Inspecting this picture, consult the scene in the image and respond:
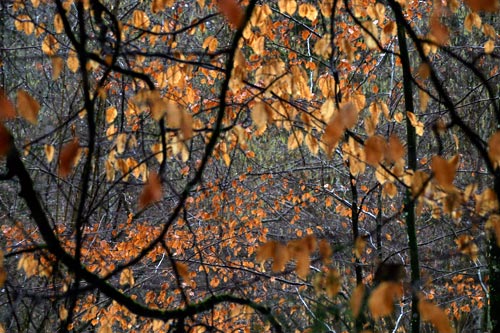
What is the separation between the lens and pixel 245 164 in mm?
7355

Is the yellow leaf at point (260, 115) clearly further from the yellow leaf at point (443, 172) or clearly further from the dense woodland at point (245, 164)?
the yellow leaf at point (443, 172)

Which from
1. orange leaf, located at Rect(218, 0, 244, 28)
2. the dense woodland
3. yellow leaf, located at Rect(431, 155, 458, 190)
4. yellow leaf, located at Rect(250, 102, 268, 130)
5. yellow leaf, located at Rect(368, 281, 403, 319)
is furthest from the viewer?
yellow leaf, located at Rect(250, 102, 268, 130)

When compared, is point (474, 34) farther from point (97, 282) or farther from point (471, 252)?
point (97, 282)

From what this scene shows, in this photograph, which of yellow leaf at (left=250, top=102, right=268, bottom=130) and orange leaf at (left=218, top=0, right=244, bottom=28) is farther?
yellow leaf at (left=250, top=102, right=268, bottom=130)

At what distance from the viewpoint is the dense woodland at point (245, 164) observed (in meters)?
2.05

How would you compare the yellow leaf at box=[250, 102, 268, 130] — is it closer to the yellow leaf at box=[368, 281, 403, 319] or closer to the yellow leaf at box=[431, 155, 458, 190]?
the yellow leaf at box=[431, 155, 458, 190]

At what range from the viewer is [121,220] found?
22.1 ft

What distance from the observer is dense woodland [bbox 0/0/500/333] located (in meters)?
2.05

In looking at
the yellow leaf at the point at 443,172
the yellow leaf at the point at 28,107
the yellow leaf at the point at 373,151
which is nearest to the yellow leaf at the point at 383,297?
the yellow leaf at the point at 443,172

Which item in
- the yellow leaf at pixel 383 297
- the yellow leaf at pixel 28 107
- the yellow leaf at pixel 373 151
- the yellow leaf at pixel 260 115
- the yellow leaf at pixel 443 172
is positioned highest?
the yellow leaf at pixel 260 115

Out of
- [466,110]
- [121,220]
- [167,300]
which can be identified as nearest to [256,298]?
[167,300]

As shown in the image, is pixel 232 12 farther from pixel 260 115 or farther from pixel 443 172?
pixel 443 172

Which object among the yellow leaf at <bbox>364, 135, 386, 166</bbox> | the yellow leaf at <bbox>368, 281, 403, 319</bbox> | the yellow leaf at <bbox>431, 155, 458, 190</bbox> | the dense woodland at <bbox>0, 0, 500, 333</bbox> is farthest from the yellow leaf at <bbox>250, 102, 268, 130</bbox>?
the yellow leaf at <bbox>368, 281, 403, 319</bbox>

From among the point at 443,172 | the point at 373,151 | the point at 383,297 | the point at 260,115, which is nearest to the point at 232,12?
the point at 260,115
